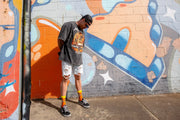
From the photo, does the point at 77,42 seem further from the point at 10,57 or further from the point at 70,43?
the point at 10,57

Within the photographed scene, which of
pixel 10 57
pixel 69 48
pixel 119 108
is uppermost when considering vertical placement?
pixel 69 48

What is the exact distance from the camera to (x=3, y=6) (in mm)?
2180

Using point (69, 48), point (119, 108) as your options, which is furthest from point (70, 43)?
point (119, 108)

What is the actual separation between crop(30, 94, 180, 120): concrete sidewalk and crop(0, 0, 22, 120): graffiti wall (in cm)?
38

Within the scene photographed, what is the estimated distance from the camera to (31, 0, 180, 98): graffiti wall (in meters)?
2.57

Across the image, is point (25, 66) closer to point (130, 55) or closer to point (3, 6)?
point (3, 6)

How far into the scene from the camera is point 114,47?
2.63 m

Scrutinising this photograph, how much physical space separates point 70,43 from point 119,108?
1372mm

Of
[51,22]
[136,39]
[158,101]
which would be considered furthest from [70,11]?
[158,101]

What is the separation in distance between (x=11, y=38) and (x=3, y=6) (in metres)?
0.67

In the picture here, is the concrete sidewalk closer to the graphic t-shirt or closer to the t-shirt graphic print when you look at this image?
the graphic t-shirt

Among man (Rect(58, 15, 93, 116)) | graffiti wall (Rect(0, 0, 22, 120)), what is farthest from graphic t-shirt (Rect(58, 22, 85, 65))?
graffiti wall (Rect(0, 0, 22, 120))

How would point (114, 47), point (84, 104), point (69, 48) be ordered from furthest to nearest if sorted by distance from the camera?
point (114, 47) < point (84, 104) < point (69, 48)

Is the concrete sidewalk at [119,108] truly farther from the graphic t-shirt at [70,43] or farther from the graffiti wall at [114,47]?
the graphic t-shirt at [70,43]
